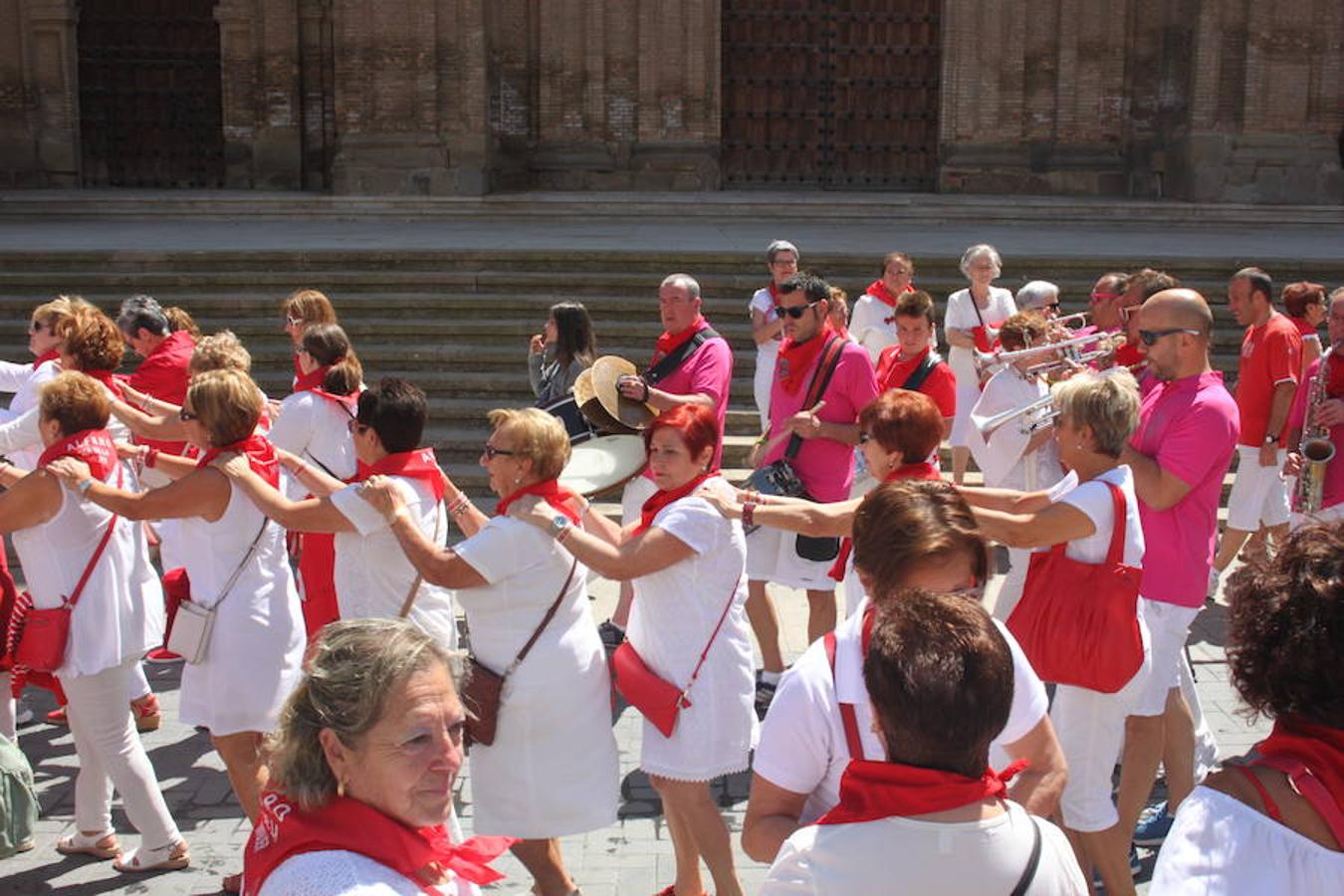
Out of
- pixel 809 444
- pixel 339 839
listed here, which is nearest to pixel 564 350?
pixel 809 444

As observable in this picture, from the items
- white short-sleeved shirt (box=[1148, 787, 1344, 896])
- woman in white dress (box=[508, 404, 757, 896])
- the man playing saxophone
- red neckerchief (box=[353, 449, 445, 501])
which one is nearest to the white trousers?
red neckerchief (box=[353, 449, 445, 501])

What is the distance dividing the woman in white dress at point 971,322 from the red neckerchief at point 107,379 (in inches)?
202

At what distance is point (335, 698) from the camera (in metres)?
2.63

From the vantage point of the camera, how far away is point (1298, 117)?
770 inches

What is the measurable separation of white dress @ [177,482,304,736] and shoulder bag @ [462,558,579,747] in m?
0.86

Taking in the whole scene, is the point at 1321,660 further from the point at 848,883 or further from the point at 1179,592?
the point at 1179,592

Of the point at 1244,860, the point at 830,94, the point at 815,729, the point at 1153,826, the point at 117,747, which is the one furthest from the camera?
the point at 830,94

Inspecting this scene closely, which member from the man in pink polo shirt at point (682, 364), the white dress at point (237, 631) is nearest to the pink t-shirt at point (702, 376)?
the man in pink polo shirt at point (682, 364)

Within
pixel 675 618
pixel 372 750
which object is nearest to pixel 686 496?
pixel 675 618

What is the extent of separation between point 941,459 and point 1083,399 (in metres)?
6.39

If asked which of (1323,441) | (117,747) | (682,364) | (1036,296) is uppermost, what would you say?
(1036,296)

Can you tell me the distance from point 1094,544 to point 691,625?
120 centimetres

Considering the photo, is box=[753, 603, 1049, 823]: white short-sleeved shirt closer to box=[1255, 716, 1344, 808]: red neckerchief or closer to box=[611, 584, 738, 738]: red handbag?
box=[1255, 716, 1344, 808]: red neckerchief

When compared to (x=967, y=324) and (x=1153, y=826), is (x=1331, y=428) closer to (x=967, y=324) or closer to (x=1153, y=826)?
(x=1153, y=826)
